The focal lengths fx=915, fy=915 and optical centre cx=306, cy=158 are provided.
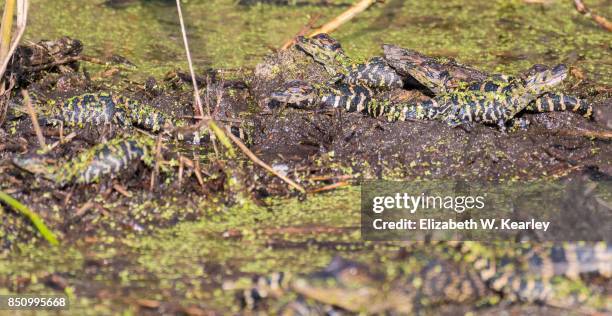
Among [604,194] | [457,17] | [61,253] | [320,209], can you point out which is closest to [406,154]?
[320,209]

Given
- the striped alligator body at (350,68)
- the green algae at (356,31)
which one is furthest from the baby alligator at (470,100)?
the green algae at (356,31)

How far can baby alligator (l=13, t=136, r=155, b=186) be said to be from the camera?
4824 millimetres

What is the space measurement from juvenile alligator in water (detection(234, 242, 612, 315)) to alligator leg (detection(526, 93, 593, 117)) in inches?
69.3

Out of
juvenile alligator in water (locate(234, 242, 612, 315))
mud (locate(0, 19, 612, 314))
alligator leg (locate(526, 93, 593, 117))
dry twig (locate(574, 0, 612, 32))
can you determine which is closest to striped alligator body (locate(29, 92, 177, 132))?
mud (locate(0, 19, 612, 314))

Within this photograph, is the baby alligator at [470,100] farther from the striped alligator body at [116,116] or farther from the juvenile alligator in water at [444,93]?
the striped alligator body at [116,116]

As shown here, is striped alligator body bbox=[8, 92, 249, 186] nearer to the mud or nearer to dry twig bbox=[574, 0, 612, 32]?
the mud

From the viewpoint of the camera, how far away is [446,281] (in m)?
4.05

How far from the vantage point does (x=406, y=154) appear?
18.1 ft

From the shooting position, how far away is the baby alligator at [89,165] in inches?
190

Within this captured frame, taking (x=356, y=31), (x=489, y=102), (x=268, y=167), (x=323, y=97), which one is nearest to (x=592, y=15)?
(x=356, y=31)

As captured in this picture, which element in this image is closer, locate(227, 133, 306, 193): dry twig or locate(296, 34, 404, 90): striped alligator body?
locate(227, 133, 306, 193): dry twig

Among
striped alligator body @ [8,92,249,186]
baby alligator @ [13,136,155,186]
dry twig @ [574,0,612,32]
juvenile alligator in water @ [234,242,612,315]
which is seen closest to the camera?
juvenile alligator in water @ [234,242,612,315]

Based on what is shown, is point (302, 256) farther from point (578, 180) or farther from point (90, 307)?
point (578, 180)

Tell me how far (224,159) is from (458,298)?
71.6 inches
